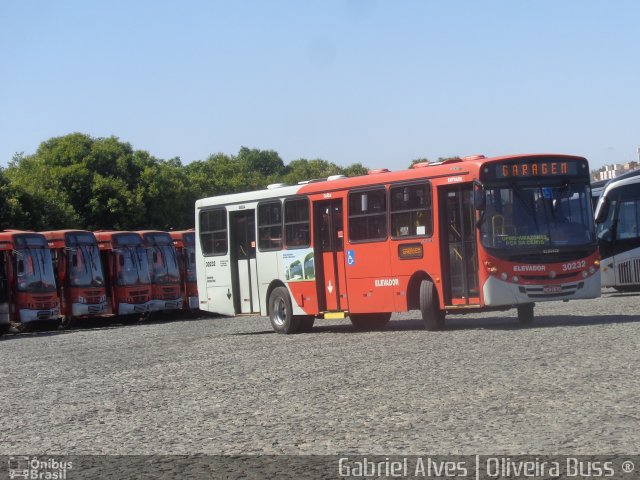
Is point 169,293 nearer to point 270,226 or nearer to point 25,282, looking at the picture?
point 25,282

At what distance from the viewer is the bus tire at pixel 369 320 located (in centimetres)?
2552

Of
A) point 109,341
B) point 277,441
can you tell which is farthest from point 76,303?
point 277,441

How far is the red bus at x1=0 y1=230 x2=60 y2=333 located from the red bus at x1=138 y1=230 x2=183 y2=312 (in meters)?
6.04

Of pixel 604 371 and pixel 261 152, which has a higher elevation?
pixel 261 152

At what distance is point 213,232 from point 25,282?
12.4 m

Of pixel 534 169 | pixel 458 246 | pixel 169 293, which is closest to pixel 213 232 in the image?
pixel 458 246

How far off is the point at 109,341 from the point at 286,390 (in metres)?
15.6

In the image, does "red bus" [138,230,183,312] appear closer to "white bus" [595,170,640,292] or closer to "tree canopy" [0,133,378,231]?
"white bus" [595,170,640,292]

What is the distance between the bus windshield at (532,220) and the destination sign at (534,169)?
21cm

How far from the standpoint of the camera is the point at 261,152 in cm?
15688

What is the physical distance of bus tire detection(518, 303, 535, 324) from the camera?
22469 millimetres

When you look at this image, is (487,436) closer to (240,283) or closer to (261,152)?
(240,283)

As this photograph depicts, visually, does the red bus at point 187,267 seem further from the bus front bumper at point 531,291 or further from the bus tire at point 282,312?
the bus front bumper at point 531,291

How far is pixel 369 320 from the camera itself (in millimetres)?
25703
